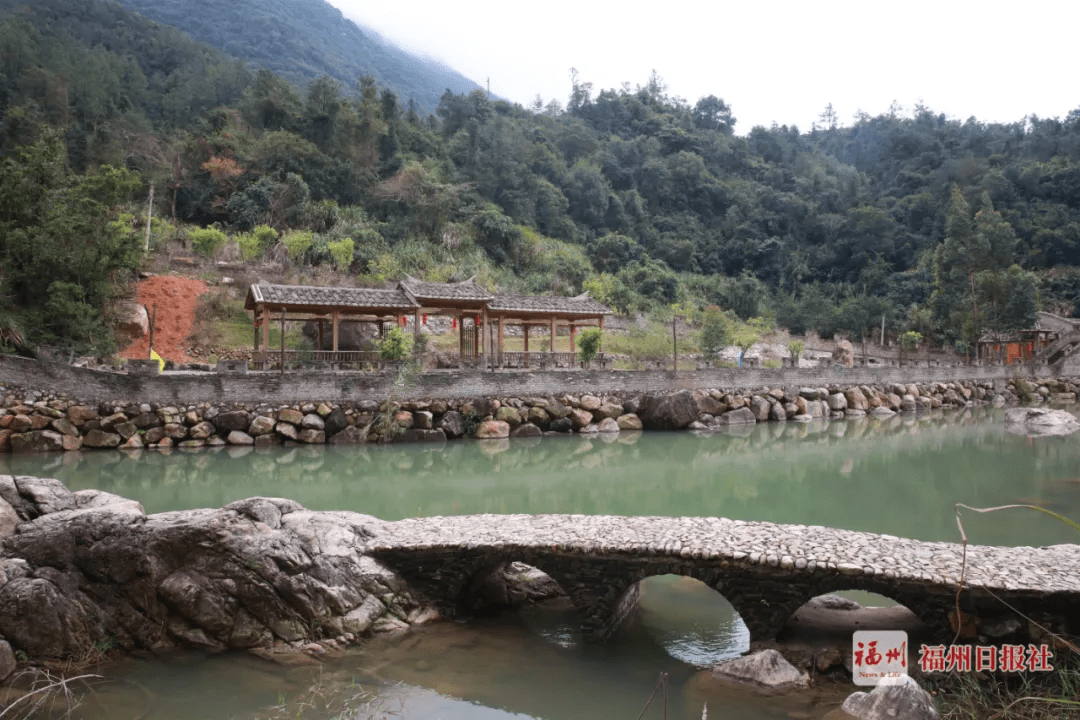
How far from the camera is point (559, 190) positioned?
50.8 m

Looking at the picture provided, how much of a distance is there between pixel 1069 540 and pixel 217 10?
10618cm

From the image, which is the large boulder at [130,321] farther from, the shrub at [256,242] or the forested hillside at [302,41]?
the forested hillside at [302,41]

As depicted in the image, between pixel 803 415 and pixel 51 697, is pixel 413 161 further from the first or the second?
pixel 51 697

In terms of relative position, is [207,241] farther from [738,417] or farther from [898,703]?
[898,703]

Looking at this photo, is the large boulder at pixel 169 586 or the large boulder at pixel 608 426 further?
the large boulder at pixel 608 426

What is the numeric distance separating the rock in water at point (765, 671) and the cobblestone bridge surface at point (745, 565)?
1.28 ft

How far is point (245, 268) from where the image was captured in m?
27.9

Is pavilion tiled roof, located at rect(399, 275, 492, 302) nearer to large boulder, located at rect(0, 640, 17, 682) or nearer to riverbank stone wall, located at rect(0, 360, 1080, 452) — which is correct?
riverbank stone wall, located at rect(0, 360, 1080, 452)

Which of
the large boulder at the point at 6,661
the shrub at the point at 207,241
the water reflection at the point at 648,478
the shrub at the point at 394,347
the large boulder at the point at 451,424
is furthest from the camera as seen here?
the shrub at the point at 207,241

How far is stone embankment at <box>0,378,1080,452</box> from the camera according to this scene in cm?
1498

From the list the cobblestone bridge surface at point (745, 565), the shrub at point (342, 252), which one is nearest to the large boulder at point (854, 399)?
the cobblestone bridge surface at point (745, 565)

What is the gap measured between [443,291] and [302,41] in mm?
90097

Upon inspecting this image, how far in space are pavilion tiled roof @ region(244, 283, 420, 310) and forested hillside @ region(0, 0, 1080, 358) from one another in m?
4.15

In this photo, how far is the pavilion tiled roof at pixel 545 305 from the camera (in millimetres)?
21766
